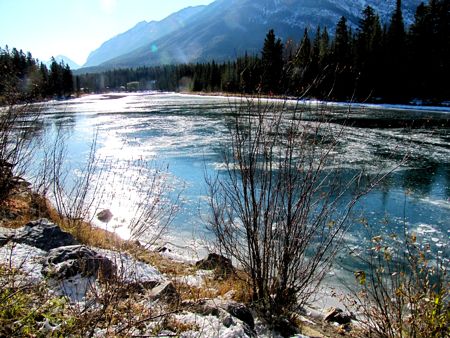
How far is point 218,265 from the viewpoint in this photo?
6.51 meters

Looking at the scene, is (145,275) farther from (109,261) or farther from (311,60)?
(311,60)

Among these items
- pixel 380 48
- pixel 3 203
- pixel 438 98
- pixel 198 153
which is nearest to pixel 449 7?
pixel 380 48

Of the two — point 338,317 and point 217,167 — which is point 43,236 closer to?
point 338,317

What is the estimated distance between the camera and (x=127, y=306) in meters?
3.76

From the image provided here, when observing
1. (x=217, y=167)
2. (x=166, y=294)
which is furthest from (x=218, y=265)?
(x=217, y=167)

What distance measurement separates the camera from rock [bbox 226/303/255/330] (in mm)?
4092

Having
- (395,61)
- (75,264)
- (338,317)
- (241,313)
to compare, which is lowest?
(338,317)

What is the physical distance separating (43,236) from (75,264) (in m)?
1.90

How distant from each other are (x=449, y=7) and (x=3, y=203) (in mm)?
59942

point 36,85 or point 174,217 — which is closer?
point 36,85

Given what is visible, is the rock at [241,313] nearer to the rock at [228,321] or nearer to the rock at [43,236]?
the rock at [228,321]

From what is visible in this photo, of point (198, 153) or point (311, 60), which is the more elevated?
point (311, 60)

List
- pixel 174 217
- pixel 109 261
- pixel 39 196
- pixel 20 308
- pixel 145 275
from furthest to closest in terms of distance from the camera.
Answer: pixel 174 217, pixel 39 196, pixel 145 275, pixel 109 261, pixel 20 308

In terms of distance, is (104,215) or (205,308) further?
(104,215)
